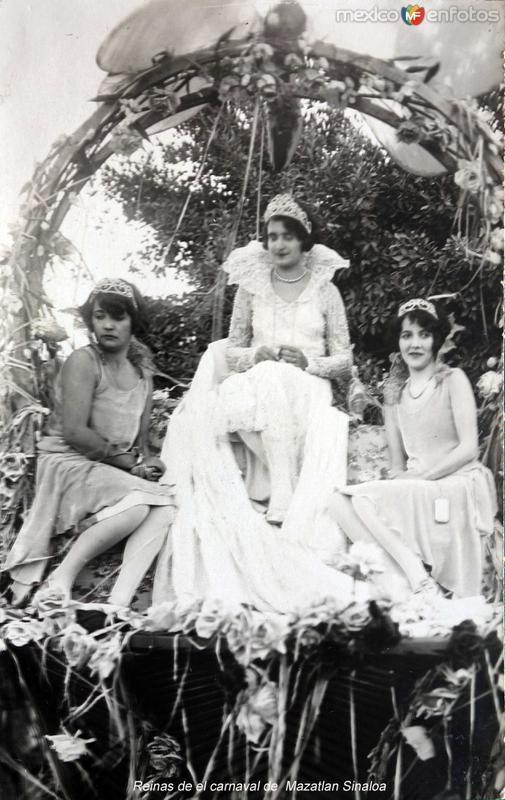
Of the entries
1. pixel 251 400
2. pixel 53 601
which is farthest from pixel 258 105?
pixel 53 601

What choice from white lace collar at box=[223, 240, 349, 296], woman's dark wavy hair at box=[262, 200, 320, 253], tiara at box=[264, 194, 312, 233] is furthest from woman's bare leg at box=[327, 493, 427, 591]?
tiara at box=[264, 194, 312, 233]

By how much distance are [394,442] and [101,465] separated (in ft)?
5.43

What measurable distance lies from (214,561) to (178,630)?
0.41 m

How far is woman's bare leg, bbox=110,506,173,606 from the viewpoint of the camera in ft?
16.3

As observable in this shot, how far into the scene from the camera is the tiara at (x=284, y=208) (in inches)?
204

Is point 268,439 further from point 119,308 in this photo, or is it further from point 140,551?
point 119,308

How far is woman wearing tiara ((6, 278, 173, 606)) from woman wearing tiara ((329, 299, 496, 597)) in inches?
42.8

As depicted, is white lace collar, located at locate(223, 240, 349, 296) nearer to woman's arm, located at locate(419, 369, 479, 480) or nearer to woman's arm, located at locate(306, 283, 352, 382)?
woman's arm, located at locate(306, 283, 352, 382)

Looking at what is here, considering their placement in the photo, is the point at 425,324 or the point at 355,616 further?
the point at 425,324

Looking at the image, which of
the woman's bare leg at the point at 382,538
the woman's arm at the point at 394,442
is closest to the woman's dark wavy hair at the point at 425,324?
the woman's arm at the point at 394,442

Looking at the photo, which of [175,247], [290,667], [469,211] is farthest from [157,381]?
[469,211]

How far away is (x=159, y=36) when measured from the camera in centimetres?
515

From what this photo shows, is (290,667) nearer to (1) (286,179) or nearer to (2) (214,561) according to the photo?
(2) (214,561)

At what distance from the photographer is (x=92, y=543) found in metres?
4.96
